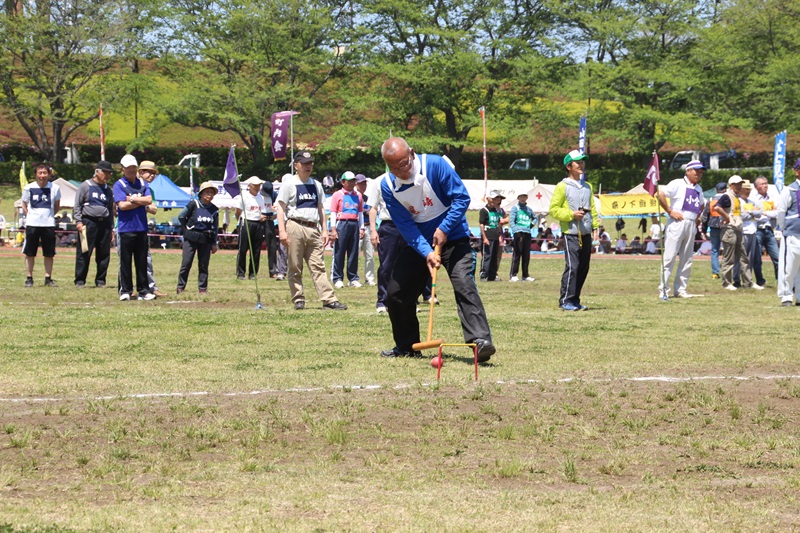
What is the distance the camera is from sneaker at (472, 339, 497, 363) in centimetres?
867

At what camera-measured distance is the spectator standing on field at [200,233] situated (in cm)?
1695

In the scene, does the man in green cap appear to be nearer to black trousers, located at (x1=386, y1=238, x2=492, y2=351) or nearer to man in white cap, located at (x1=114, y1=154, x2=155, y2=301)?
black trousers, located at (x1=386, y1=238, x2=492, y2=351)

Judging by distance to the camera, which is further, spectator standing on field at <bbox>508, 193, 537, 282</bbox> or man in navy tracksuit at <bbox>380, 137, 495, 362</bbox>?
spectator standing on field at <bbox>508, 193, 537, 282</bbox>

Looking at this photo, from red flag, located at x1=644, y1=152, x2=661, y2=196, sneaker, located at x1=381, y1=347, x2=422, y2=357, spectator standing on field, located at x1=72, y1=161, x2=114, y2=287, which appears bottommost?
sneaker, located at x1=381, y1=347, x2=422, y2=357

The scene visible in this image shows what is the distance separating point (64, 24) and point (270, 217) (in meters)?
45.6

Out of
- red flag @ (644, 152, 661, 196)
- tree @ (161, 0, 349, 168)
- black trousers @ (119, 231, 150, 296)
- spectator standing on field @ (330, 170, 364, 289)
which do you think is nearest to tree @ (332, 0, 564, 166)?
tree @ (161, 0, 349, 168)

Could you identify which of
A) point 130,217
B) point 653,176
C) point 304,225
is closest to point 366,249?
point 130,217

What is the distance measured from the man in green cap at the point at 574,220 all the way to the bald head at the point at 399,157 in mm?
5188

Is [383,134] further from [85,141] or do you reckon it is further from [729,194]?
[729,194]

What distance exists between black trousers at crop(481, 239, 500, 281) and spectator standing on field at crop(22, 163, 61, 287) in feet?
27.4

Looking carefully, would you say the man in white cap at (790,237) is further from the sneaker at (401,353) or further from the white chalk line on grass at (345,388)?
the sneaker at (401,353)

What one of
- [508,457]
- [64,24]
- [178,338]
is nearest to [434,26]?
[64,24]

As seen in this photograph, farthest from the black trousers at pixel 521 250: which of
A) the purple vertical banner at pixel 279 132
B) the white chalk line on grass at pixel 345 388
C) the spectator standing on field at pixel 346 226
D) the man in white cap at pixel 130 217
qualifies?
the white chalk line on grass at pixel 345 388

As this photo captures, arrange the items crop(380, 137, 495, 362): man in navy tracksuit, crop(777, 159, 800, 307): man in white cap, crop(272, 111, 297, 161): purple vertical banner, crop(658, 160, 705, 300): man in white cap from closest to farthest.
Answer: crop(380, 137, 495, 362): man in navy tracksuit
crop(777, 159, 800, 307): man in white cap
crop(658, 160, 705, 300): man in white cap
crop(272, 111, 297, 161): purple vertical banner
